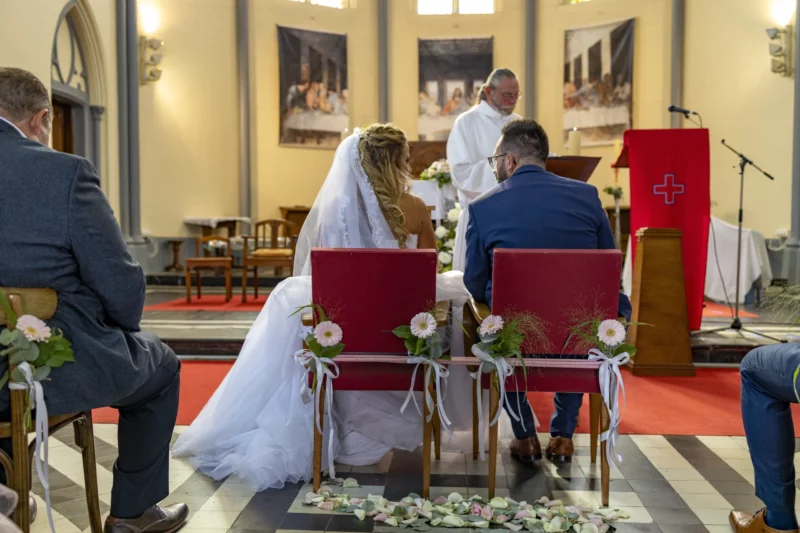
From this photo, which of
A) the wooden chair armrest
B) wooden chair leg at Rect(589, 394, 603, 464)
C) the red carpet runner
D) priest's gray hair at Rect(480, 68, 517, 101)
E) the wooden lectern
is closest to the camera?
the wooden chair armrest

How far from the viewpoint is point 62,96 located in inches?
342

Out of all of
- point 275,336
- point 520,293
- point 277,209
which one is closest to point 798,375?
point 520,293

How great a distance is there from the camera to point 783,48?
29.2 feet

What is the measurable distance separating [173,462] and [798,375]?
2505mm

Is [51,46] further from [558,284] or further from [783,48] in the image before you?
[783,48]

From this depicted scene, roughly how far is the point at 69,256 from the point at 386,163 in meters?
1.55

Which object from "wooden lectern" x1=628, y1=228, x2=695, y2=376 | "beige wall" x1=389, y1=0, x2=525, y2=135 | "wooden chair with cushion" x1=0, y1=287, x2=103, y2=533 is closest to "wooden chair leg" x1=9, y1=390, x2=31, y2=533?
"wooden chair with cushion" x1=0, y1=287, x2=103, y2=533

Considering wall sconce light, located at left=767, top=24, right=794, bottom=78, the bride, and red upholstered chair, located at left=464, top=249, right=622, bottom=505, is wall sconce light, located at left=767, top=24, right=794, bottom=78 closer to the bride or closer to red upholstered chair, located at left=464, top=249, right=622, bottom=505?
the bride

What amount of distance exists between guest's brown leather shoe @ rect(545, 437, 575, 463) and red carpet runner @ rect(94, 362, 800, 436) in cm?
52

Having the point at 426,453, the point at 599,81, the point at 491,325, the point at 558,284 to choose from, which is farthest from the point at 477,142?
the point at 599,81

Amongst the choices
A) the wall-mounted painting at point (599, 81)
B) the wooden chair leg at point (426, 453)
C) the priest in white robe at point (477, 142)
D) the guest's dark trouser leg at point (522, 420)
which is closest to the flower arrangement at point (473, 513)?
the wooden chair leg at point (426, 453)

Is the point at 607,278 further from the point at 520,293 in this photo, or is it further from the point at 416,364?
the point at 416,364

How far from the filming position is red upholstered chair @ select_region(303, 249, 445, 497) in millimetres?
2670

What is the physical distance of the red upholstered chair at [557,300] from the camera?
8.59 feet
